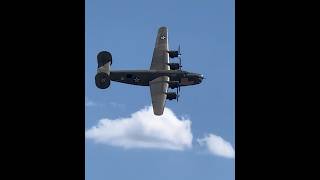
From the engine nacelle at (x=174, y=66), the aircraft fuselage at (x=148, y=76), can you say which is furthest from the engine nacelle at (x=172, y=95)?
Result: the engine nacelle at (x=174, y=66)

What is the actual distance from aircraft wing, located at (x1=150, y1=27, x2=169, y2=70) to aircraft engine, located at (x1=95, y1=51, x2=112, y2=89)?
811 cm

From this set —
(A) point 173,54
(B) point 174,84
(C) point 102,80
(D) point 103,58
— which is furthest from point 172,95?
(D) point 103,58

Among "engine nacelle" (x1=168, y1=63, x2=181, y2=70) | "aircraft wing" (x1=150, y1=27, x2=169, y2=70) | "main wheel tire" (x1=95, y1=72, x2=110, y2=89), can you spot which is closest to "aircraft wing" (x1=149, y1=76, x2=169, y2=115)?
"engine nacelle" (x1=168, y1=63, x2=181, y2=70)

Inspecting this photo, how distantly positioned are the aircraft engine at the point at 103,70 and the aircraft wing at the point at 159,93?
8.65m

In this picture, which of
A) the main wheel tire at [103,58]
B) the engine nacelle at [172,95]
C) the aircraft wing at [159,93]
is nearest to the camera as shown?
the aircraft wing at [159,93]

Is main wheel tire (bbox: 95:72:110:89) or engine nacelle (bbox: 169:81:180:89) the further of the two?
main wheel tire (bbox: 95:72:110:89)

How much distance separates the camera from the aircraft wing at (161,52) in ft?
247

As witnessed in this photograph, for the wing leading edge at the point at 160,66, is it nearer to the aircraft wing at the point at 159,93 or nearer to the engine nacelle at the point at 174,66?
the aircraft wing at the point at 159,93

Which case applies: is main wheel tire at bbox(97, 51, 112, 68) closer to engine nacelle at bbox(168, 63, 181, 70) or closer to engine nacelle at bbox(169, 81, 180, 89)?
engine nacelle at bbox(168, 63, 181, 70)

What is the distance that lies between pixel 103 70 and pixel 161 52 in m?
10.8

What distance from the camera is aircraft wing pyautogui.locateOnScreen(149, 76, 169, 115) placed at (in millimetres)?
66662

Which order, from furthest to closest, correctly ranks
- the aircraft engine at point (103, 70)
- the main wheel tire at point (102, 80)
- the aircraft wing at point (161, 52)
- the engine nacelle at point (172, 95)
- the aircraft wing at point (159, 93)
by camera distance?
the aircraft engine at point (103, 70) < the main wheel tire at point (102, 80) < the aircraft wing at point (161, 52) < the engine nacelle at point (172, 95) < the aircraft wing at point (159, 93)
